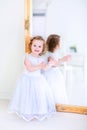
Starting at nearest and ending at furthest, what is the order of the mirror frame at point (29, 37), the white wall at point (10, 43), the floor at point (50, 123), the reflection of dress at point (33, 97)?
the floor at point (50, 123) < the reflection of dress at point (33, 97) < the mirror frame at point (29, 37) < the white wall at point (10, 43)

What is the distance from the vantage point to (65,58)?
2078 mm

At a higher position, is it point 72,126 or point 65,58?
point 65,58

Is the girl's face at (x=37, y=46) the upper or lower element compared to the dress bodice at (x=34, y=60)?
upper

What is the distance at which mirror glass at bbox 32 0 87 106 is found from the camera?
204cm

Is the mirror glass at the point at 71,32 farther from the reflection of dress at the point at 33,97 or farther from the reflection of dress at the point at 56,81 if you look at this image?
the reflection of dress at the point at 33,97

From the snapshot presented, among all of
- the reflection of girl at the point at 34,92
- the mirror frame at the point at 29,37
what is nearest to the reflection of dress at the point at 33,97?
the reflection of girl at the point at 34,92

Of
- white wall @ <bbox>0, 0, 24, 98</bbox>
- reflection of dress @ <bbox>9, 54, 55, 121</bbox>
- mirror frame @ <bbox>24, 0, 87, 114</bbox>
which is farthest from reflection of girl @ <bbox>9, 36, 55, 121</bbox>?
white wall @ <bbox>0, 0, 24, 98</bbox>

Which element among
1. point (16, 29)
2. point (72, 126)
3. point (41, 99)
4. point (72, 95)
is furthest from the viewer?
point (16, 29)

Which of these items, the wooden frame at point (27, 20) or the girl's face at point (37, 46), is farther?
the wooden frame at point (27, 20)

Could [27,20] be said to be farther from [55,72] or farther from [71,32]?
[55,72]

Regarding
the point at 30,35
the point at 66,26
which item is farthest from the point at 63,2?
the point at 30,35

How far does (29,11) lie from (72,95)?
2.67 feet

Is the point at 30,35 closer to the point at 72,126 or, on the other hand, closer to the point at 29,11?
the point at 29,11

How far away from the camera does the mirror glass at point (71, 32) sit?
2.04m
